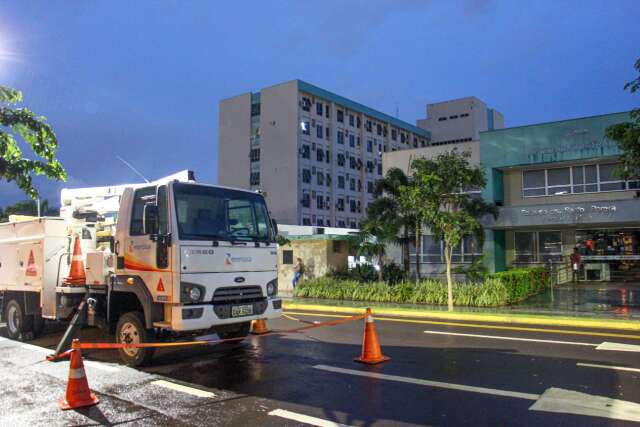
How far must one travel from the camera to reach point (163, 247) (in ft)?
25.3

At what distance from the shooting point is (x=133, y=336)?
325 inches

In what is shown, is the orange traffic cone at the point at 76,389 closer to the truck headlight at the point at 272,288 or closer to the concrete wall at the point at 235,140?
the truck headlight at the point at 272,288

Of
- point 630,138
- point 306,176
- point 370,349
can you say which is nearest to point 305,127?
point 306,176

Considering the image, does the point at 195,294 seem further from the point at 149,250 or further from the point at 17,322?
the point at 17,322

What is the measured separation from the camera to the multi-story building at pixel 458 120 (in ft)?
281

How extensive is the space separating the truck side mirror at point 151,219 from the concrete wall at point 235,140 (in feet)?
216

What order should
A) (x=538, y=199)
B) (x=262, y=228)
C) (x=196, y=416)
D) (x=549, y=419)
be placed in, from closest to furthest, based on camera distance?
(x=549, y=419)
(x=196, y=416)
(x=262, y=228)
(x=538, y=199)

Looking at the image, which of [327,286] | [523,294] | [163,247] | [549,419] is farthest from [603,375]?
[327,286]

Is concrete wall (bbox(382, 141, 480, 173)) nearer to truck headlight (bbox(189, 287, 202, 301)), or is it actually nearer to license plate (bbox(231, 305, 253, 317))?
license plate (bbox(231, 305, 253, 317))

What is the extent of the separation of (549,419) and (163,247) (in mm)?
5445

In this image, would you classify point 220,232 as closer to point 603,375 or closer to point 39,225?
point 39,225

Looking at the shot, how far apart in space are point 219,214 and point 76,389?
10.5ft

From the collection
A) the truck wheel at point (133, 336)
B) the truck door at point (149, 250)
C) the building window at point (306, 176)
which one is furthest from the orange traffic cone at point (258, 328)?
the building window at point (306, 176)

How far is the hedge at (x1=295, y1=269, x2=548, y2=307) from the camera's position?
54.6 feet
